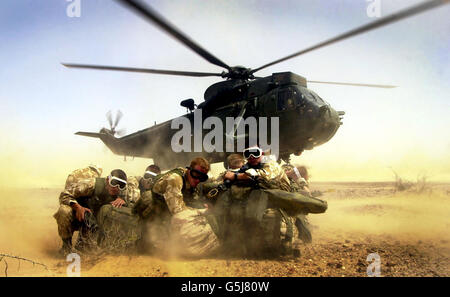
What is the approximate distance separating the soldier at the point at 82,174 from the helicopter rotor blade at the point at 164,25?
3.11 meters

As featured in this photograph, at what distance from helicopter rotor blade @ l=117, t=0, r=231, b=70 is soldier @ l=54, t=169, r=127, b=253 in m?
2.67

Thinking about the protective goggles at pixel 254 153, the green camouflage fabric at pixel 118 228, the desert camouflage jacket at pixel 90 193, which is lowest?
the green camouflage fabric at pixel 118 228

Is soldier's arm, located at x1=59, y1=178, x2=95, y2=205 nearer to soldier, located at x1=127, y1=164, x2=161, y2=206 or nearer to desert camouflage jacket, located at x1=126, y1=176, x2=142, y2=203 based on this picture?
soldier, located at x1=127, y1=164, x2=161, y2=206

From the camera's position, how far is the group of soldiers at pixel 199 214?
414 centimetres

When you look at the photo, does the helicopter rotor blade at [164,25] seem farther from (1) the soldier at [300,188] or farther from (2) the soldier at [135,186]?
(1) the soldier at [300,188]

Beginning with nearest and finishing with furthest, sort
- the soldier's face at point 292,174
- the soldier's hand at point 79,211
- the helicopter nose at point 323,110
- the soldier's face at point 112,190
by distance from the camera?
the soldier's hand at point 79,211, the soldier's face at point 112,190, the soldier's face at point 292,174, the helicopter nose at point 323,110

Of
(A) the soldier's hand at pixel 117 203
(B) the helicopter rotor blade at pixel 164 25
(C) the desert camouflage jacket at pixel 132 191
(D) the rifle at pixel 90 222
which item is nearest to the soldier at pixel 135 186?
(C) the desert camouflage jacket at pixel 132 191

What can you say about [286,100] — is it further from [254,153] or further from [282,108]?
[254,153]

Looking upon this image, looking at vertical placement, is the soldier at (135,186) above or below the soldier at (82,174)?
below

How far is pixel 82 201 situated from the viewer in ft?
16.7

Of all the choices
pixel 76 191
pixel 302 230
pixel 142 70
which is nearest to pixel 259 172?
pixel 302 230

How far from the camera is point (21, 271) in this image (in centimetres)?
402

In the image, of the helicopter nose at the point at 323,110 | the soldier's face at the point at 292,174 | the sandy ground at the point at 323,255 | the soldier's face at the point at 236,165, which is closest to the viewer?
the sandy ground at the point at 323,255

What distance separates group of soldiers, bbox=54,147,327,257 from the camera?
13.6 ft
